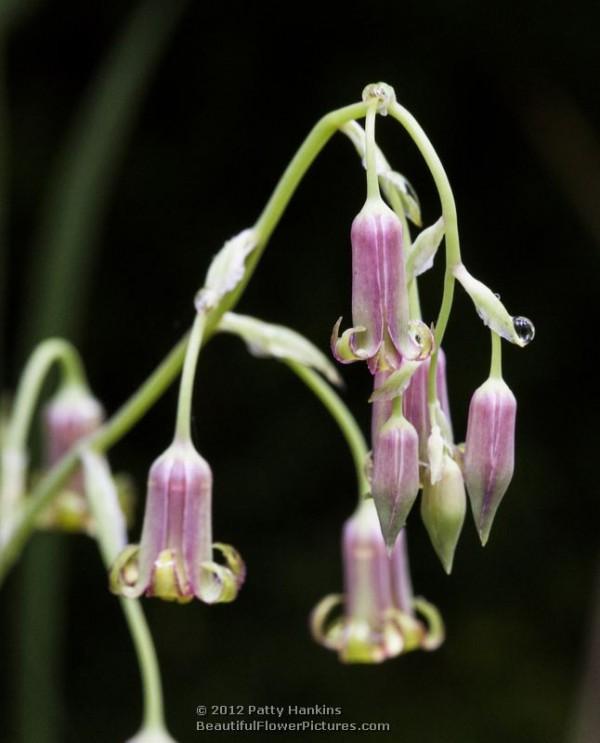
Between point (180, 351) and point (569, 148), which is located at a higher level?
point (569, 148)

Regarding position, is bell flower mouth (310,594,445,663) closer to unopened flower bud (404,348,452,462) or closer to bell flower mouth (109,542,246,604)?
bell flower mouth (109,542,246,604)

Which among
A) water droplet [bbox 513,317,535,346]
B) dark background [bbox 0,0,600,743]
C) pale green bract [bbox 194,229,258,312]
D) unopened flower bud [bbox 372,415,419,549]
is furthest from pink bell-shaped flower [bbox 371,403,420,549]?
dark background [bbox 0,0,600,743]

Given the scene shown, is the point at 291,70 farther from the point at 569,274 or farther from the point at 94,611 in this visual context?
the point at 94,611

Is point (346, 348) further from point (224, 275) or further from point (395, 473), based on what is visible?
point (224, 275)

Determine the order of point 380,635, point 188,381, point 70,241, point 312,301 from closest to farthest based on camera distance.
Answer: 1. point 188,381
2. point 380,635
3. point 70,241
4. point 312,301

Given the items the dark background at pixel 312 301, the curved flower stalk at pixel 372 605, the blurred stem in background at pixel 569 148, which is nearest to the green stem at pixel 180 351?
the curved flower stalk at pixel 372 605

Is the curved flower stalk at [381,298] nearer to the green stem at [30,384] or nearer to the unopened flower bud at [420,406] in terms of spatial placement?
the unopened flower bud at [420,406]

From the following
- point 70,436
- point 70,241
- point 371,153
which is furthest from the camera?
point 70,241

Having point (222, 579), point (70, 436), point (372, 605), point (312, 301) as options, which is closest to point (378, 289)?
point (222, 579)
